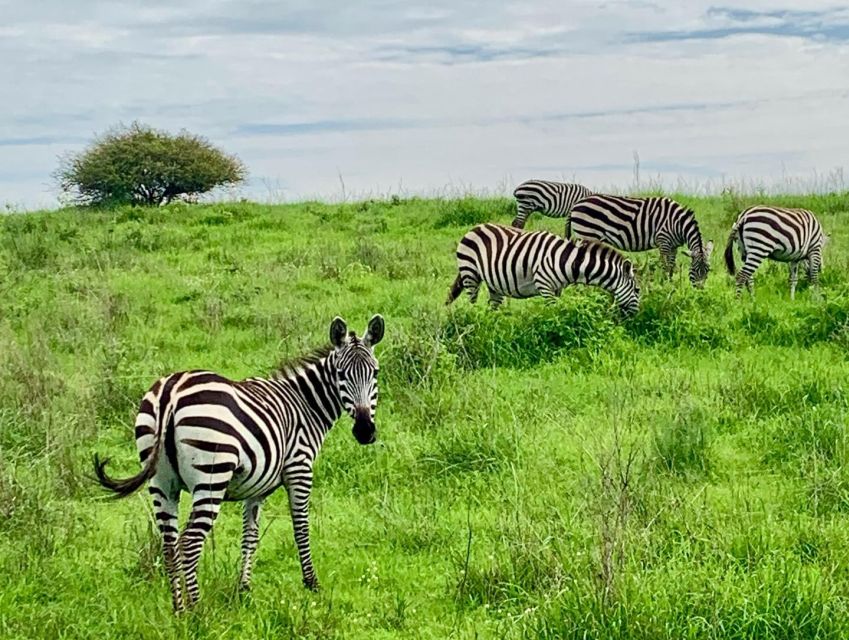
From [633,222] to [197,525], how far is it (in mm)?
10811

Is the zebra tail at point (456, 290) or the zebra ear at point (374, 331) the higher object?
the zebra ear at point (374, 331)

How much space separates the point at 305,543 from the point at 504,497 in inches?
62.7

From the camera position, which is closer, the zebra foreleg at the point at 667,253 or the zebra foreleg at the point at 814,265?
the zebra foreleg at the point at 814,265

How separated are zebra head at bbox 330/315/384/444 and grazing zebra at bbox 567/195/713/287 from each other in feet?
30.3

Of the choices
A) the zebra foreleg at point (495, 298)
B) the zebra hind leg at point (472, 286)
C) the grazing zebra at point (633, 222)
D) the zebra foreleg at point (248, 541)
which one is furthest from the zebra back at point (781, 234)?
the zebra foreleg at point (248, 541)

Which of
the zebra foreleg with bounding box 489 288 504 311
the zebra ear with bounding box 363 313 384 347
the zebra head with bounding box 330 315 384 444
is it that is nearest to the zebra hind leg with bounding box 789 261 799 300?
the zebra foreleg with bounding box 489 288 504 311

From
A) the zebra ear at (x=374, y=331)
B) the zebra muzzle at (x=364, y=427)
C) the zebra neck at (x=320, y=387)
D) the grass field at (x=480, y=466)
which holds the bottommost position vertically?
the grass field at (x=480, y=466)

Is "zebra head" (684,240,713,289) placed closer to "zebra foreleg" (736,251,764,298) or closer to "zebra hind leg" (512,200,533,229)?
Result: "zebra foreleg" (736,251,764,298)

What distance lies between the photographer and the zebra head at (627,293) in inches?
416

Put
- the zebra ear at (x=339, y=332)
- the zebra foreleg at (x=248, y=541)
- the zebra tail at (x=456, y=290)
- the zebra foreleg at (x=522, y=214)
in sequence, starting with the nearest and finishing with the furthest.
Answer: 1. the zebra foreleg at (x=248, y=541)
2. the zebra ear at (x=339, y=332)
3. the zebra tail at (x=456, y=290)
4. the zebra foreleg at (x=522, y=214)

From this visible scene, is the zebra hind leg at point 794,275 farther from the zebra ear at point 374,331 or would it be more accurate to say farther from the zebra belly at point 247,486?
the zebra belly at point 247,486

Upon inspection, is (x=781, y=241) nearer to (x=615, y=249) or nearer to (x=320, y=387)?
(x=615, y=249)

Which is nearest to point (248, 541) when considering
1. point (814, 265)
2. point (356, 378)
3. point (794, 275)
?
point (356, 378)

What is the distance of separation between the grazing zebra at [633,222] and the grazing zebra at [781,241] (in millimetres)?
1450
